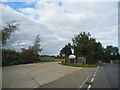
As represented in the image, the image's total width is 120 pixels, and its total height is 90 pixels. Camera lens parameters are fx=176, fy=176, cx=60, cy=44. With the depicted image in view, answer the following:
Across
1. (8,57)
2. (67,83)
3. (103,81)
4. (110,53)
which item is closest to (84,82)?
(67,83)

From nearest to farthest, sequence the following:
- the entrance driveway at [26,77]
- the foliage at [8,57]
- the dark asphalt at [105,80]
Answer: the entrance driveway at [26,77] → the dark asphalt at [105,80] → the foliage at [8,57]

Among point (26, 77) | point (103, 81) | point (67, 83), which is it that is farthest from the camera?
point (26, 77)

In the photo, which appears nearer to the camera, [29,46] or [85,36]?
[29,46]

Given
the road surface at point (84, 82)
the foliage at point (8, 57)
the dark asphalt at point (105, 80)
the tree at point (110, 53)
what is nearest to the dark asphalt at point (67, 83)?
the road surface at point (84, 82)

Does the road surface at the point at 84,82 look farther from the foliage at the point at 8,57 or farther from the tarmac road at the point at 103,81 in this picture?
the foliage at the point at 8,57

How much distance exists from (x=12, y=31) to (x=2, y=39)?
7.75ft

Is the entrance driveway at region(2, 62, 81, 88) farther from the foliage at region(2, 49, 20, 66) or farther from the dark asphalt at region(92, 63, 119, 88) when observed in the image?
the foliage at region(2, 49, 20, 66)

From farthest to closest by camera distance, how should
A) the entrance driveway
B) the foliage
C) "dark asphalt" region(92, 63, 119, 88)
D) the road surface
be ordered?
the foliage → "dark asphalt" region(92, 63, 119, 88) → the road surface → the entrance driveway

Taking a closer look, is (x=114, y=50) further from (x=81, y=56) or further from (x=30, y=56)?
(x=30, y=56)

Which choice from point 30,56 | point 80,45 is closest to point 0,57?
point 30,56

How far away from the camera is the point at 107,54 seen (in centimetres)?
12975

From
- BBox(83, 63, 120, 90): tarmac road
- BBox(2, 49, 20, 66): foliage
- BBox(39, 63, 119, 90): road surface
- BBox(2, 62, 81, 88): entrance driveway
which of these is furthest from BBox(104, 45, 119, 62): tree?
BBox(39, 63, 119, 90): road surface

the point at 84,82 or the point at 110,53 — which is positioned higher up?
the point at 110,53

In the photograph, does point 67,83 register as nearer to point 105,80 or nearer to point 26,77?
point 26,77
